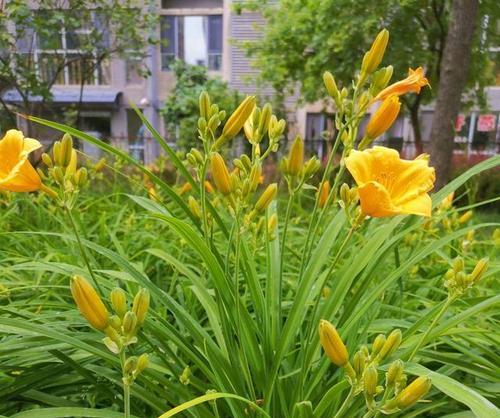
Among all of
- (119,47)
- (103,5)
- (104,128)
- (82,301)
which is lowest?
(104,128)

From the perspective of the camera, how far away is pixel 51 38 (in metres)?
2.76

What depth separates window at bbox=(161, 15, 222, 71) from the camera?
1191cm

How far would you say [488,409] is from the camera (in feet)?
1.51

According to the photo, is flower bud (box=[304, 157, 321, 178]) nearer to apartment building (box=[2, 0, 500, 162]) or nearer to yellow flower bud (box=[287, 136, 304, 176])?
yellow flower bud (box=[287, 136, 304, 176])

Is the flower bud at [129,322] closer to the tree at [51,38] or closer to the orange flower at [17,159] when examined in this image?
the orange flower at [17,159]

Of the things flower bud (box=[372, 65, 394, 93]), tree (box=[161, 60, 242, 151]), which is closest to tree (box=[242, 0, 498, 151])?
tree (box=[161, 60, 242, 151])

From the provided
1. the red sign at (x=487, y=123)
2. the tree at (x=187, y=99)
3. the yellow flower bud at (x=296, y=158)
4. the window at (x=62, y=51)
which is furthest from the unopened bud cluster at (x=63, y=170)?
the red sign at (x=487, y=123)

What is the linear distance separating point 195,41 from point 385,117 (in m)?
12.5

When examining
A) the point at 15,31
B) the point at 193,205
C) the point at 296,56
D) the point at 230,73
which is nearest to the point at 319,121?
the point at 230,73

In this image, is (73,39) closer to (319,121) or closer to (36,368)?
(36,368)

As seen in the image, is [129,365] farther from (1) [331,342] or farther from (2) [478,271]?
(2) [478,271]

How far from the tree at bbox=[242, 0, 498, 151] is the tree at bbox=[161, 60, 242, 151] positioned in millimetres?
2278

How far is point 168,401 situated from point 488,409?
0.45m

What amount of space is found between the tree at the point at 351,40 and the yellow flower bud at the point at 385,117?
4.84 metres
